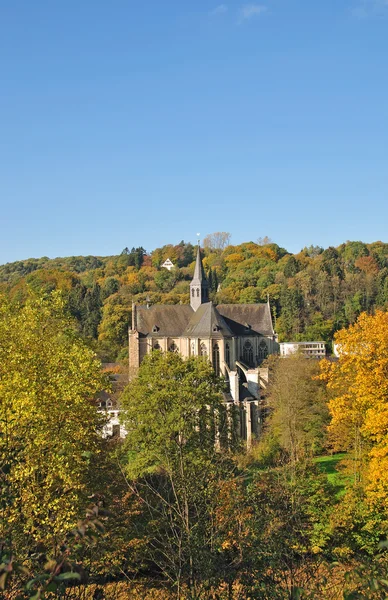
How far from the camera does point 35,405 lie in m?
16.0

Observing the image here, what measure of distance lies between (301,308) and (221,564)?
82.3m

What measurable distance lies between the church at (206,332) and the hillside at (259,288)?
50.1 ft

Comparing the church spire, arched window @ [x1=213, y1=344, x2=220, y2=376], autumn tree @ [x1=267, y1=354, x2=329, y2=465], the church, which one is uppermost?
the church spire

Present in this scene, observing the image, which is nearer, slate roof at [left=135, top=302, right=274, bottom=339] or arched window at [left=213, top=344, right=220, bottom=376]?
arched window at [left=213, top=344, right=220, bottom=376]

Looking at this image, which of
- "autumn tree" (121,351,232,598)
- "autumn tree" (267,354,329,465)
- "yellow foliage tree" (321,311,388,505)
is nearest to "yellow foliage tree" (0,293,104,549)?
"autumn tree" (121,351,232,598)

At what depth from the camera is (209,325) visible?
5581cm

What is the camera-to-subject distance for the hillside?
3393 inches

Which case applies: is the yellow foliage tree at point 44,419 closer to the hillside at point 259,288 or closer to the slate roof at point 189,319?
the slate roof at point 189,319

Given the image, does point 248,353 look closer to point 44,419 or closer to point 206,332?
point 206,332

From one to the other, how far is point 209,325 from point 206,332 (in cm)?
75

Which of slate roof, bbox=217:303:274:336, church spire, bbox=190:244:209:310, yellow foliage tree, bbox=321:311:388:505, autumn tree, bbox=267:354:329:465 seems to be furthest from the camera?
church spire, bbox=190:244:209:310

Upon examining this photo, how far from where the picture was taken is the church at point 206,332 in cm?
5553

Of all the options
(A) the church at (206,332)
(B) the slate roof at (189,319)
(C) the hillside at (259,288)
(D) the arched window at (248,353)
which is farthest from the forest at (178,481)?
(C) the hillside at (259,288)

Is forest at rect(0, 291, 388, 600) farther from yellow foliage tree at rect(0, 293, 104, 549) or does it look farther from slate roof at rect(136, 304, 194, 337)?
slate roof at rect(136, 304, 194, 337)
